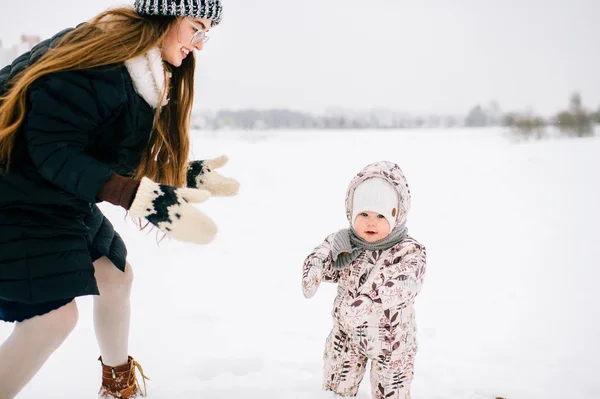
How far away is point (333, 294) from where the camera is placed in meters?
3.18

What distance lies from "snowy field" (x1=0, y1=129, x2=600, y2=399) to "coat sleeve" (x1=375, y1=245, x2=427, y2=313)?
0.46 metres

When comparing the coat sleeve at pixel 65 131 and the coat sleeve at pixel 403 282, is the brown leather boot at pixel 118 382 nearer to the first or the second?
the coat sleeve at pixel 65 131

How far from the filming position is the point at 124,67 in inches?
55.2

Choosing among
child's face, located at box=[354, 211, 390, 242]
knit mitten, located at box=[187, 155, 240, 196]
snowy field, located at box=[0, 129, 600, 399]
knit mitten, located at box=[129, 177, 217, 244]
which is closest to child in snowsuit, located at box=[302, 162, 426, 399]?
child's face, located at box=[354, 211, 390, 242]

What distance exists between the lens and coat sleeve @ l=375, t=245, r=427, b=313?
1.56 metres

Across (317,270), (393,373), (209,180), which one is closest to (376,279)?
(317,270)

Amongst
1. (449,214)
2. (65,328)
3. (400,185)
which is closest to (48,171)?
(65,328)

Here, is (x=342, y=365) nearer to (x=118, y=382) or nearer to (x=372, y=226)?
(x=372, y=226)

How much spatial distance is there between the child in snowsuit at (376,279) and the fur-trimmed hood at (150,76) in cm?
68

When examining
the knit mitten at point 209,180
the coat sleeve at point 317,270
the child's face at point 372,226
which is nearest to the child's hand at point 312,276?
the coat sleeve at point 317,270

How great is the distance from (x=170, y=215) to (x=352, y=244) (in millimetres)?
684

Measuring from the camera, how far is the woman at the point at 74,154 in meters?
1.27

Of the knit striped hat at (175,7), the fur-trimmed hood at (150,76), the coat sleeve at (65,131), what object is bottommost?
the coat sleeve at (65,131)

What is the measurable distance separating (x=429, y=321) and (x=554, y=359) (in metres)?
0.64
